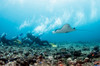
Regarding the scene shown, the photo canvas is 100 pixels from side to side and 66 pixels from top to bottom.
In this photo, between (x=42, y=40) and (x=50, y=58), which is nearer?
(x=50, y=58)

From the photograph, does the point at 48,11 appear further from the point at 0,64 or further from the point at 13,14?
the point at 0,64

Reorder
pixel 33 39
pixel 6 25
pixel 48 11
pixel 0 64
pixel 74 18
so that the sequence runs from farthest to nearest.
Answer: pixel 6 25 → pixel 48 11 → pixel 74 18 → pixel 33 39 → pixel 0 64

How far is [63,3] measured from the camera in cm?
7019

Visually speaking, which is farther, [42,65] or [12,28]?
[12,28]

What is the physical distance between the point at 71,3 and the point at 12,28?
88.4 metres

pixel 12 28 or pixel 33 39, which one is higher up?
pixel 12 28

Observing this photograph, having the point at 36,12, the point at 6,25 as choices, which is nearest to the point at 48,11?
the point at 36,12

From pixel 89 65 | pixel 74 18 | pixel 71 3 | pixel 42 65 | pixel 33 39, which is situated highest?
pixel 71 3

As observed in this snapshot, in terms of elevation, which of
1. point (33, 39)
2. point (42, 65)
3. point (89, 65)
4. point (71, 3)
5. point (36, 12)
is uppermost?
point (36, 12)

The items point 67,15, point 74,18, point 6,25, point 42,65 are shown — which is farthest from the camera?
point 6,25

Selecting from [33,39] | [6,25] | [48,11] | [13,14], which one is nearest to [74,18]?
[48,11]

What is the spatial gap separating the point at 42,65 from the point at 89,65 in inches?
76.3

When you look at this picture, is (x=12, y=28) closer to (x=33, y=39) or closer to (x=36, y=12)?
(x=36, y=12)

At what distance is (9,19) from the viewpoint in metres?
120
